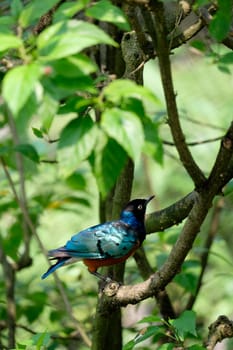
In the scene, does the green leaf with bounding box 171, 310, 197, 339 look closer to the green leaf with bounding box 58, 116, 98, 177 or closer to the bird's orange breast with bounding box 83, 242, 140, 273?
the bird's orange breast with bounding box 83, 242, 140, 273

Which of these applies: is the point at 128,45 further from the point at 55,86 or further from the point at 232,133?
the point at 55,86

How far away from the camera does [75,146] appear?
1.62 metres

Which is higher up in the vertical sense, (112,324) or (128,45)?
(128,45)

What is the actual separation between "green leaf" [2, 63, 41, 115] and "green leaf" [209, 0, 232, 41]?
0.53 m

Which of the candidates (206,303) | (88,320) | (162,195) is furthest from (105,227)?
(162,195)

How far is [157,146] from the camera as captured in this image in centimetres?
164

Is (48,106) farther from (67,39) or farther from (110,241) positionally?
(110,241)

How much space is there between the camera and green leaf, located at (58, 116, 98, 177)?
1613 mm

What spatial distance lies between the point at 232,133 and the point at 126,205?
1413 millimetres

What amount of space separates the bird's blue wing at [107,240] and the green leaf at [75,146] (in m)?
1.69

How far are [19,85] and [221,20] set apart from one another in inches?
23.5

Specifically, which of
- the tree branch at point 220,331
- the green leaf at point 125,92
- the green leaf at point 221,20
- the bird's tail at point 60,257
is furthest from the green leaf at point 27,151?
the green leaf at point 125,92

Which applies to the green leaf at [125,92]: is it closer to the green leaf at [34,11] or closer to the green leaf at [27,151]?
the green leaf at [34,11]

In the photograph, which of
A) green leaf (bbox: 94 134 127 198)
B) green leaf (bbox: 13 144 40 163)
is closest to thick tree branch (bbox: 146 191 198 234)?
green leaf (bbox: 13 144 40 163)
